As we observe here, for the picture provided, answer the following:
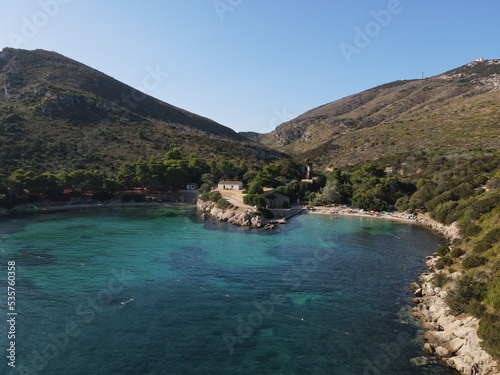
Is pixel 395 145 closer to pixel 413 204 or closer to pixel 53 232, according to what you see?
pixel 413 204

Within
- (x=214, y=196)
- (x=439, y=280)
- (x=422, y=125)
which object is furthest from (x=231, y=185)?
(x=422, y=125)

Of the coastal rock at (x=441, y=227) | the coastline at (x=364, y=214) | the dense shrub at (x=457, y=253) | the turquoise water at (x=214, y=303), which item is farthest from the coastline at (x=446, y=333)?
the coastline at (x=364, y=214)

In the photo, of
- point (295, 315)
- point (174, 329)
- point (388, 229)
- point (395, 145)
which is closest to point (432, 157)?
point (395, 145)

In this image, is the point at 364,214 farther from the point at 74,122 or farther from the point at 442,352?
the point at 74,122

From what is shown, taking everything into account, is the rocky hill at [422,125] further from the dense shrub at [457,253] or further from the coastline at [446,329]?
the dense shrub at [457,253]

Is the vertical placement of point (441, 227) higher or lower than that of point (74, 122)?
lower

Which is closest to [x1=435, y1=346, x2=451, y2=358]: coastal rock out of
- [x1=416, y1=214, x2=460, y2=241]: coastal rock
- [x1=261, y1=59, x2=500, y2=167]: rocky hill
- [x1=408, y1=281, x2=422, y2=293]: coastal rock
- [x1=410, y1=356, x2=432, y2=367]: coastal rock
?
[x1=410, y1=356, x2=432, y2=367]: coastal rock

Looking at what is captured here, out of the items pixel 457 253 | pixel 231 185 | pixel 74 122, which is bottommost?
pixel 457 253
